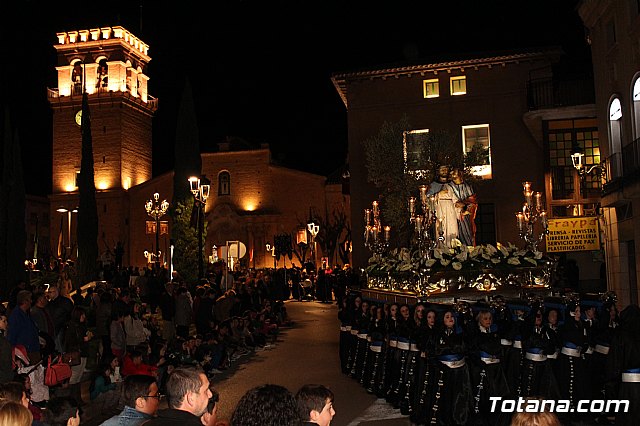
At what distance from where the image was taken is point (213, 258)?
171 feet

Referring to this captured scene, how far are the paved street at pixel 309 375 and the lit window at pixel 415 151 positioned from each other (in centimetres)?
925

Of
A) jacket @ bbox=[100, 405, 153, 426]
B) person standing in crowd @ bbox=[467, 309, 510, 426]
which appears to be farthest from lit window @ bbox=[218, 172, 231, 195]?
jacket @ bbox=[100, 405, 153, 426]

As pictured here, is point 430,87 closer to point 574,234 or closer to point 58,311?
point 574,234

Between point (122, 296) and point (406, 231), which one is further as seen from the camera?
point (406, 231)

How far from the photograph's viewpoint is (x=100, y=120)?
56.8 m

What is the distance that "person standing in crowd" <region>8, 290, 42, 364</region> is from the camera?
1056cm

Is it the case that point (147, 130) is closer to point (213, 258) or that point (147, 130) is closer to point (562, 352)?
point (213, 258)

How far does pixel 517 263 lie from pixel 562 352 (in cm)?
399

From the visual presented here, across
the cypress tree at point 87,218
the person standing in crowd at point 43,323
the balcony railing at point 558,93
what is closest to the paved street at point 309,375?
the person standing in crowd at point 43,323

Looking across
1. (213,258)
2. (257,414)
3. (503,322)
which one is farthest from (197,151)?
(257,414)

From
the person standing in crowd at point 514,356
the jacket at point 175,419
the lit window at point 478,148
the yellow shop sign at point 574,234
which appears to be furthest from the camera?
the lit window at point 478,148

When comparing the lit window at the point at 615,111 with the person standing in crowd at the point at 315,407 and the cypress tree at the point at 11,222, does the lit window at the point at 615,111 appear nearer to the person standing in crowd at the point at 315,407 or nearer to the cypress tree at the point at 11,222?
the person standing in crowd at the point at 315,407

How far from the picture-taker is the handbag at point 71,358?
10438mm

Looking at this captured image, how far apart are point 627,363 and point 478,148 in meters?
23.9
